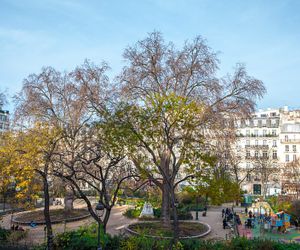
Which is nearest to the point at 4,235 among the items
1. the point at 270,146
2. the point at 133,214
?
the point at 133,214

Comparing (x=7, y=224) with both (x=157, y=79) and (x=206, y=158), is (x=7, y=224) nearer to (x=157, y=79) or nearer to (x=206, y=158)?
(x=157, y=79)

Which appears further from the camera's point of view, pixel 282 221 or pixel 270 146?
pixel 270 146

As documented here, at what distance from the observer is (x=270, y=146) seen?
6253cm

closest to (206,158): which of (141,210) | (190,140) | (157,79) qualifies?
(190,140)

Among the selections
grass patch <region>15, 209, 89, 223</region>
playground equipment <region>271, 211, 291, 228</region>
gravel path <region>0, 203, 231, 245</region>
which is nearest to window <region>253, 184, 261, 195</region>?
gravel path <region>0, 203, 231, 245</region>

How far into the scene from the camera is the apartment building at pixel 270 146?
59331mm

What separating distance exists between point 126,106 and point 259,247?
9.68m

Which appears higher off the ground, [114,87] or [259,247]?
[114,87]

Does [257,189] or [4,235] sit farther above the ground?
[257,189]

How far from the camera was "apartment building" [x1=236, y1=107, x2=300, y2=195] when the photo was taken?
59.3 metres

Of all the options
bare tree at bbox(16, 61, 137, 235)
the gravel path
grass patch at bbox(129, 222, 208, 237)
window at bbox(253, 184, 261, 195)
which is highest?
bare tree at bbox(16, 61, 137, 235)

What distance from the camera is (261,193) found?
61.7 metres

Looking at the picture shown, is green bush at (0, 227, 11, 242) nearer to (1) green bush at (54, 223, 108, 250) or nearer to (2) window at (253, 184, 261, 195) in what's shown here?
(1) green bush at (54, 223, 108, 250)

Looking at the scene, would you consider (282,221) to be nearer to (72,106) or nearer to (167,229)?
(167,229)
